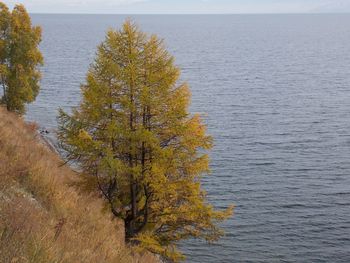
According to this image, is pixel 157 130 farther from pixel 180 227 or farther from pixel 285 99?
pixel 285 99

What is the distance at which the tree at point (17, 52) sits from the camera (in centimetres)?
3934

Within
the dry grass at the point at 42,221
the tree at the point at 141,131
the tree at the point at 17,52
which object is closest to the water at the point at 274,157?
the tree at the point at 141,131

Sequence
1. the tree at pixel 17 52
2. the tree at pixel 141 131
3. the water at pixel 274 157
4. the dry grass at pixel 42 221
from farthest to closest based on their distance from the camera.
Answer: the tree at pixel 17 52, the water at pixel 274 157, the tree at pixel 141 131, the dry grass at pixel 42 221

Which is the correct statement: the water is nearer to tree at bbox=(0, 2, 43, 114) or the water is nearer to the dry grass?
the dry grass

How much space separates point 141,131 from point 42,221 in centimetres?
925

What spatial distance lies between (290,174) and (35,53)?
85.5 feet

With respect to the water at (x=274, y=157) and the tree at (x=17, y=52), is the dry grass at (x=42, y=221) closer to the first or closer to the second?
the water at (x=274, y=157)

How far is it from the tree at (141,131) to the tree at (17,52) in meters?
20.6

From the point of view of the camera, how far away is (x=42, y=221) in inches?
419

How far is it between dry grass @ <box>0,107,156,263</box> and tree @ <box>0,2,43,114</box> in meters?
21.2

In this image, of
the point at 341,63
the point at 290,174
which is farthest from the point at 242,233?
the point at 341,63

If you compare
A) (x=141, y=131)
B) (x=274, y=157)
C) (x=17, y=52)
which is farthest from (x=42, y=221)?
(x=274, y=157)

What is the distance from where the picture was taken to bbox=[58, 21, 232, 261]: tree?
19.7 metres

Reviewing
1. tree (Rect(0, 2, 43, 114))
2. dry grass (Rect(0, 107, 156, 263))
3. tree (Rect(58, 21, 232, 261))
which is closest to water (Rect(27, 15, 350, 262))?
tree (Rect(58, 21, 232, 261))
